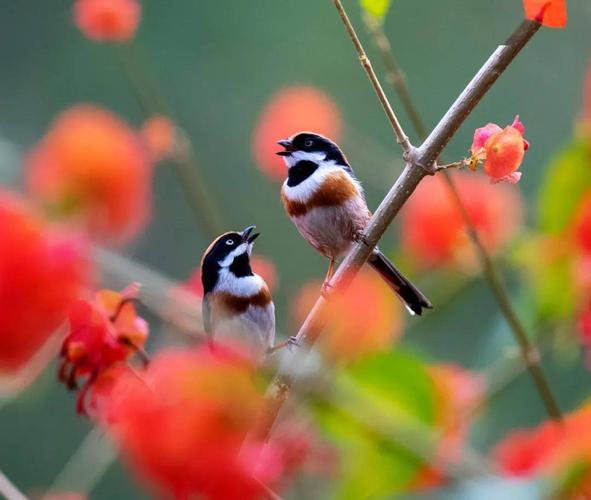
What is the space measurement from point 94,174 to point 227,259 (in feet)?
0.26

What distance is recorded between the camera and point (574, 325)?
19.3 inches

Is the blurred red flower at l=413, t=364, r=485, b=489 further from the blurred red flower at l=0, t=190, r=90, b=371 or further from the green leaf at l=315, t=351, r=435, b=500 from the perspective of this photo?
the blurred red flower at l=0, t=190, r=90, b=371

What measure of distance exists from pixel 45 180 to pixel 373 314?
0.15m

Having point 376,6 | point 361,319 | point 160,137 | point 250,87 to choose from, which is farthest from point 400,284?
point 250,87

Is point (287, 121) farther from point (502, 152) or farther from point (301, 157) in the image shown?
point (502, 152)

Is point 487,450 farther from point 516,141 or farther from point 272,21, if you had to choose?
point 272,21

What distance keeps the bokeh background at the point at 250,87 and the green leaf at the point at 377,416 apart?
0.58 m

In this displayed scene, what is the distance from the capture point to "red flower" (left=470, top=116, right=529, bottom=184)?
0.29m

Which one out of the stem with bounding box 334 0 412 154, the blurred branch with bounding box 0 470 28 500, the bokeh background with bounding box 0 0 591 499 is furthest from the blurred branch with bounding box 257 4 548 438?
the bokeh background with bounding box 0 0 591 499

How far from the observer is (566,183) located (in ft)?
1.55

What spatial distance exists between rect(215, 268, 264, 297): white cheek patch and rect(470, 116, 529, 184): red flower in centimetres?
10

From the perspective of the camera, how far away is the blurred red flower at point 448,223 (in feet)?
1.81

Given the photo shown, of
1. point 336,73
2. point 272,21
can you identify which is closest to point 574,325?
point 336,73

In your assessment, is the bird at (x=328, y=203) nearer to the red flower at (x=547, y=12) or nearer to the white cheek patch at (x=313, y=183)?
the white cheek patch at (x=313, y=183)
